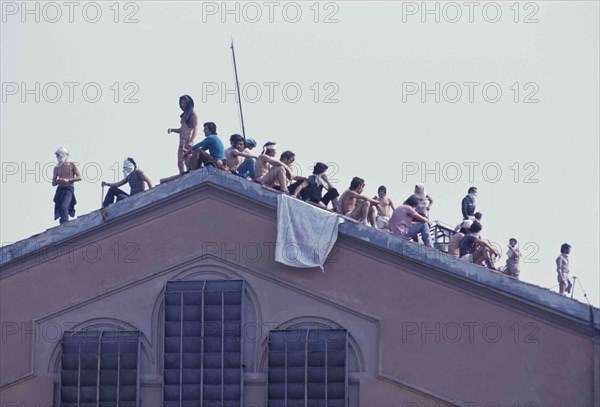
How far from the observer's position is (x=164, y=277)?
5241cm

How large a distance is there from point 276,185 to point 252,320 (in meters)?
→ 2.96

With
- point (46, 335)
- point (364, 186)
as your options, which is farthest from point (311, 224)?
point (46, 335)

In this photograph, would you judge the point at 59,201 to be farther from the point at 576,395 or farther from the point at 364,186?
the point at 576,395

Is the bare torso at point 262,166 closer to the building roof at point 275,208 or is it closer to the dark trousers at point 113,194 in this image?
the building roof at point 275,208

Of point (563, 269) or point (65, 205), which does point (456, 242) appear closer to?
point (563, 269)

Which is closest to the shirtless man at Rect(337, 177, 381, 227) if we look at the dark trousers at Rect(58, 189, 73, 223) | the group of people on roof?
the group of people on roof

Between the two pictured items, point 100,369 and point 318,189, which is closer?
point 100,369

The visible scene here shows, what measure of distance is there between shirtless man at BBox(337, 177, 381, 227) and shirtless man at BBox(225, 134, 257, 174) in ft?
8.38

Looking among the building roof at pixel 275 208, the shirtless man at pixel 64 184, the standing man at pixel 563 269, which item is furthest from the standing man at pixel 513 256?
the shirtless man at pixel 64 184

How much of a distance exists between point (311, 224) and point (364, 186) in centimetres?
186

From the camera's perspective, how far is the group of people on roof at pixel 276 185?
53.2 metres

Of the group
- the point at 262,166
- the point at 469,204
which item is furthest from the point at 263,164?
the point at 469,204

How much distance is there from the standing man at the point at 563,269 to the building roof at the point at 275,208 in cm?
603

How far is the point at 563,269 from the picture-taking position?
5778 centimetres
